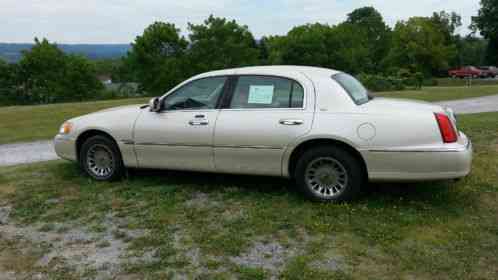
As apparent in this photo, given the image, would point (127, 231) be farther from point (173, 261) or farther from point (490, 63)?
Result: point (490, 63)

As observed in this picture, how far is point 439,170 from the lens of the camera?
471 cm

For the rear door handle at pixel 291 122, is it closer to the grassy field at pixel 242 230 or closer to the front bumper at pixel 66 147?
the grassy field at pixel 242 230

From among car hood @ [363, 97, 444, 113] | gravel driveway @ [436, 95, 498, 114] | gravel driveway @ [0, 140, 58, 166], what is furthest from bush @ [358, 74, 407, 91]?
car hood @ [363, 97, 444, 113]

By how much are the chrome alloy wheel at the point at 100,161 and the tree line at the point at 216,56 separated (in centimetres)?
2912

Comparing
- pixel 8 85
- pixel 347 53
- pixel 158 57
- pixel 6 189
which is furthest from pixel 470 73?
pixel 6 189

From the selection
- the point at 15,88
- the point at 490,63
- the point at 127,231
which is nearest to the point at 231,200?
the point at 127,231

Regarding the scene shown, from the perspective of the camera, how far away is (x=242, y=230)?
15.1 ft

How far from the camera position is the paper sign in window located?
17.8 feet

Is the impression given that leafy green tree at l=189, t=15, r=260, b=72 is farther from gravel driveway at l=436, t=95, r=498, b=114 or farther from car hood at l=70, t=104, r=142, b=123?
car hood at l=70, t=104, r=142, b=123

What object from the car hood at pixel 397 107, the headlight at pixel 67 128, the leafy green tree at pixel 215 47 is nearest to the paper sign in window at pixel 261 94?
the car hood at pixel 397 107

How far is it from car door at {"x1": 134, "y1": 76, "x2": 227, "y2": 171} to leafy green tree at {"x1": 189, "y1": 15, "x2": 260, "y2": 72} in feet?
124

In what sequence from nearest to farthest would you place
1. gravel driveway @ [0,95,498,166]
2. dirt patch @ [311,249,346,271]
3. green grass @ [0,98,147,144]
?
dirt patch @ [311,249,346,271], gravel driveway @ [0,95,498,166], green grass @ [0,98,147,144]

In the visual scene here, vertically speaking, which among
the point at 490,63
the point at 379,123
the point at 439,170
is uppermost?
the point at 490,63

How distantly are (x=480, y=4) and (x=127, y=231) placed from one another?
70376 mm
